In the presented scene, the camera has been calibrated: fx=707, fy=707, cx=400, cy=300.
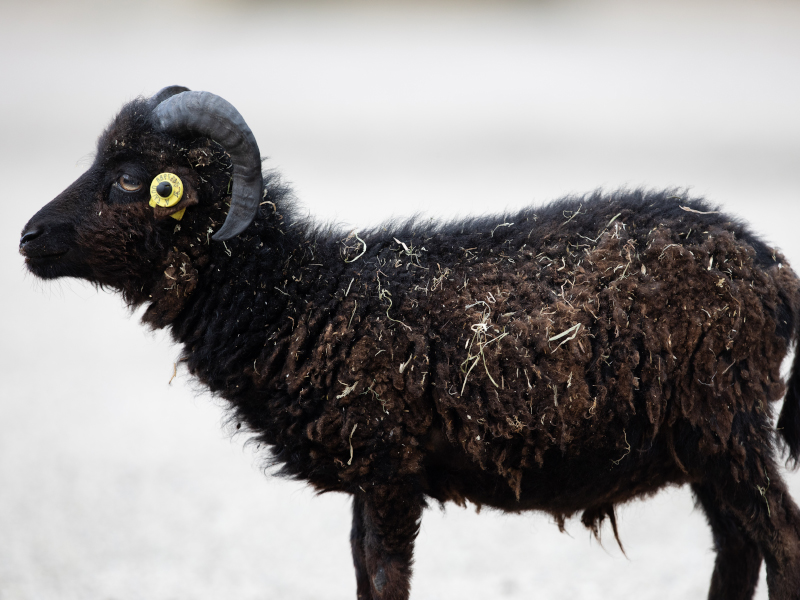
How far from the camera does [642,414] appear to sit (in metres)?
4.36

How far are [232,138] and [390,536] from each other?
2.72 m

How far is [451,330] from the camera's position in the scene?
170 inches

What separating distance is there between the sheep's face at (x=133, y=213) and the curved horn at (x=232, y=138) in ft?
0.55

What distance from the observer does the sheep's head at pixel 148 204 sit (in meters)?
4.48

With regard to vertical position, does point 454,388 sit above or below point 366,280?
below

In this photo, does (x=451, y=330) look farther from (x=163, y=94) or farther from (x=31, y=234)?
(x=31, y=234)

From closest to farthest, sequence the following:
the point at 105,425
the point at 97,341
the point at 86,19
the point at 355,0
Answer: the point at 105,425 → the point at 97,341 → the point at 86,19 → the point at 355,0

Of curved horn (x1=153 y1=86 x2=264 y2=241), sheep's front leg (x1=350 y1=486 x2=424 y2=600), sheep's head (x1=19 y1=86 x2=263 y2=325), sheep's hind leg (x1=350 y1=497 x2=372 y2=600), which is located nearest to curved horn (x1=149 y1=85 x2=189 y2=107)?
sheep's head (x1=19 y1=86 x2=263 y2=325)

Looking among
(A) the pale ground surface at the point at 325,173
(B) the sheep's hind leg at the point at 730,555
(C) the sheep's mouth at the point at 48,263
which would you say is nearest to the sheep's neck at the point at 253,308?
(A) the pale ground surface at the point at 325,173

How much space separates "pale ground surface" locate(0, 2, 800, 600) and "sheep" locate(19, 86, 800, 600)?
974 millimetres

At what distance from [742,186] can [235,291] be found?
19697 mm

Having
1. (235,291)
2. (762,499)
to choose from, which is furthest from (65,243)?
(762,499)

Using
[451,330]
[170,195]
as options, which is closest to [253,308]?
[170,195]

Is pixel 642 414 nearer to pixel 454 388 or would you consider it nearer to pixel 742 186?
pixel 454 388
